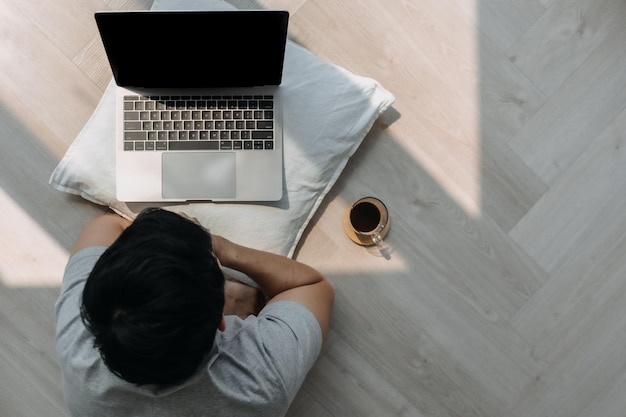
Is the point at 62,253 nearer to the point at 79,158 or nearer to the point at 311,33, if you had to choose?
the point at 79,158

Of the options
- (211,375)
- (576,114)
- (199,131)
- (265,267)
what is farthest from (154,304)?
(576,114)

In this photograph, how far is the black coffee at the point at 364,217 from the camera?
1.26 meters

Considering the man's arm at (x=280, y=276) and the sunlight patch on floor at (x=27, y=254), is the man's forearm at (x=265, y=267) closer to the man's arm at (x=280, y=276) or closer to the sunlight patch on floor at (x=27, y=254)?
the man's arm at (x=280, y=276)

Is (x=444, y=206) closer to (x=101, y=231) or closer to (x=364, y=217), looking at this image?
(x=364, y=217)

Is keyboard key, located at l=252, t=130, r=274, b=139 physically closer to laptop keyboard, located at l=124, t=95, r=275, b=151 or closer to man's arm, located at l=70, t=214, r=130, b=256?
laptop keyboard, located at l=124, t=95, r=275, b=151

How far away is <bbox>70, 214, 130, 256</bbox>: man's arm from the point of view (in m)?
1.12

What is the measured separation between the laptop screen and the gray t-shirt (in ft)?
1.27

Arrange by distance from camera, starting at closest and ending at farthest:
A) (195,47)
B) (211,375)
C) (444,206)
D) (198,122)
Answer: (211,375) < (195,47) < (198,122) < (444,206)

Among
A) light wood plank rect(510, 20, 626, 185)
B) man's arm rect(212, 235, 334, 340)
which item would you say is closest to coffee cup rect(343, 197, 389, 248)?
man's arm rect(212, 235, 334, 340)

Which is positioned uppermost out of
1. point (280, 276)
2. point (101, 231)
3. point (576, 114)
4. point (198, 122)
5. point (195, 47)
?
point (576, 114)

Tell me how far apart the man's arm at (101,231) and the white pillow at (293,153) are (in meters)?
0.04

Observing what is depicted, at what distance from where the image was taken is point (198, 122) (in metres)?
1.19

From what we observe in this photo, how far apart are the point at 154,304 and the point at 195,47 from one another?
0.53m

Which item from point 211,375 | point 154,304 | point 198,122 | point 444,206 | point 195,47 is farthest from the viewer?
point 444,206
